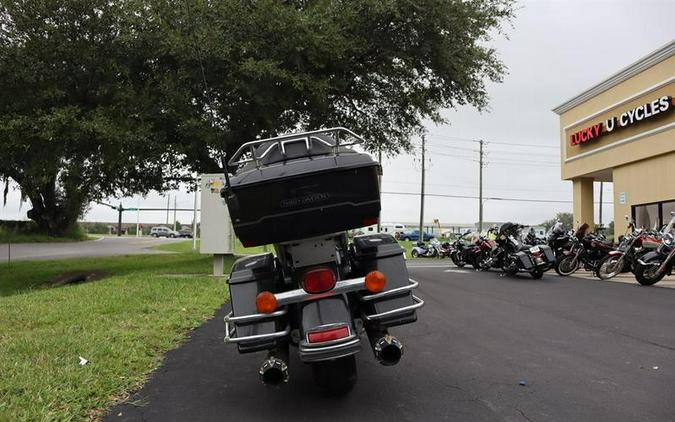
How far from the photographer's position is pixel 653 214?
750 inches

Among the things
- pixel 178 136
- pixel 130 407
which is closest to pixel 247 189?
pixel 130 407

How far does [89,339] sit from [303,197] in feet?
11.7

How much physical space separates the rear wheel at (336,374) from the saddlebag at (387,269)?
0.38 meters

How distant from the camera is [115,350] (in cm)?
561

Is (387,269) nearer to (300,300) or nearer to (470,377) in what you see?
(300,300)

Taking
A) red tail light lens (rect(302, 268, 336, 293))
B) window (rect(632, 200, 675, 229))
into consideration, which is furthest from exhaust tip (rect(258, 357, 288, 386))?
window (rect(632, 200, 675, 229))

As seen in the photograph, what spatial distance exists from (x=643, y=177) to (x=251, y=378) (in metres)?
18.4

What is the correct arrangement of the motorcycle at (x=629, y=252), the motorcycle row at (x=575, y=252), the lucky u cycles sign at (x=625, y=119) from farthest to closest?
the lucky u cycles sign at (x=625, y=119) < the motorcycle at (x=629, y=252) < the motorcycle row at (x=575, y=252)

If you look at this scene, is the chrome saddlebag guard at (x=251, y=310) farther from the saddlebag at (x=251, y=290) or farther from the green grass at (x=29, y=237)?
the green grass at (x=29, y=237)

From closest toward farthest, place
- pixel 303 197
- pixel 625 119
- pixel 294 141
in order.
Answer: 1. pixel 303 197
2. pixel 294 141
3. pixel 625 119

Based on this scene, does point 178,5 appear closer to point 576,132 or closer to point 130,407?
point 130,407

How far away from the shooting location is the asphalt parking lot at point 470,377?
4035 millimetres

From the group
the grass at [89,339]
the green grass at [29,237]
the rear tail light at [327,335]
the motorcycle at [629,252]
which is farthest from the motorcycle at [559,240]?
the green grass at [29,237]

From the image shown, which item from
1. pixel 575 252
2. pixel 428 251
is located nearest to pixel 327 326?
pixel 575 252
